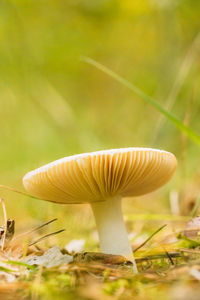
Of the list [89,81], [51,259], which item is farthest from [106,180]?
[89,81]

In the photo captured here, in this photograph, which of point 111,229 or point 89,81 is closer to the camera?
point 111,229

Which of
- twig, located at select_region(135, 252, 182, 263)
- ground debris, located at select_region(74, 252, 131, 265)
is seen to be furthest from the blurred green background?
ground debris, located at select_region(74, 252, 131, 265)

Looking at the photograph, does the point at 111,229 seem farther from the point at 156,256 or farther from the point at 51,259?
the point at 51,259

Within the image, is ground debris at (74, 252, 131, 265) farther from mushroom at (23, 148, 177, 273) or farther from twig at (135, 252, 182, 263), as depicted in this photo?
twig at (135, 252, 182, 263)

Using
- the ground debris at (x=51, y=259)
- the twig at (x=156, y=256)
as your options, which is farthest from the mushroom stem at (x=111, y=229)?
the ground debris at (x=51, y=259)

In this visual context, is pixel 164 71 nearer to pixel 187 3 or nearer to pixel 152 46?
pixel 187 3

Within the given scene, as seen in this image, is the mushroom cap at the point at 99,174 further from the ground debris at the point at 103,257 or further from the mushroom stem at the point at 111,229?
the ground debris at the point at 103,257

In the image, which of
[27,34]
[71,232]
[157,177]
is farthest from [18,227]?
[27,34]
